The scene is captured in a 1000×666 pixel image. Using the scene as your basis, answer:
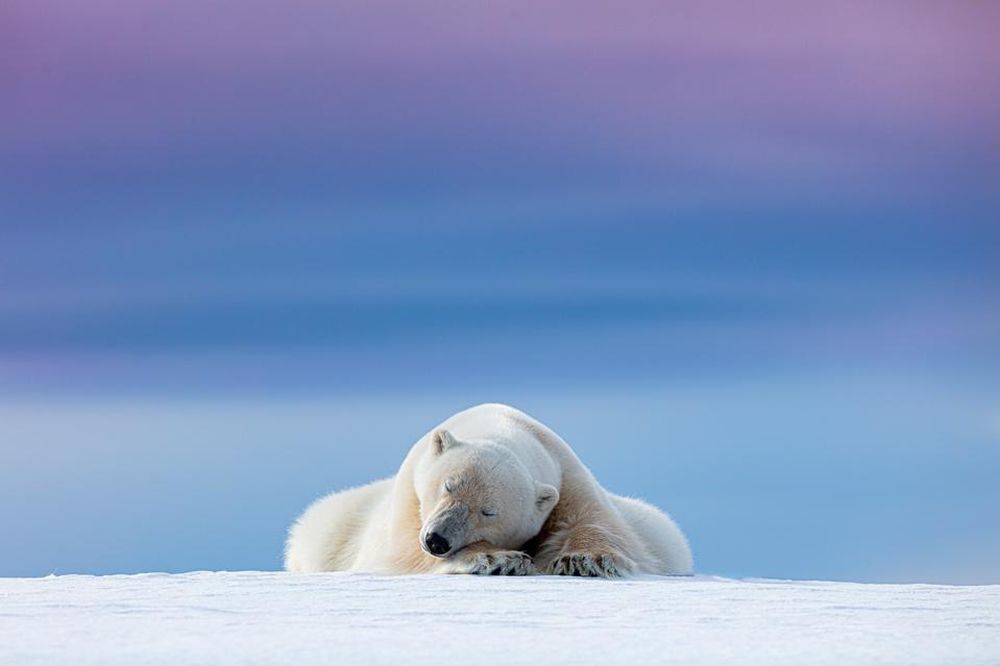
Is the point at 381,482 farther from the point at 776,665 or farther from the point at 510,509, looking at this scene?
the point at 776,665

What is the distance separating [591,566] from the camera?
8.48m

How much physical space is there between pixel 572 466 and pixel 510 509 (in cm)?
124

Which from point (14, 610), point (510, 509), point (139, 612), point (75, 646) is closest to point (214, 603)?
point (139, 612)

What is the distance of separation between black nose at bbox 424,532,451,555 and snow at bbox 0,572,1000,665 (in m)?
0.49

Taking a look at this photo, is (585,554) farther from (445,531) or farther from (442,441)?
(442,441)

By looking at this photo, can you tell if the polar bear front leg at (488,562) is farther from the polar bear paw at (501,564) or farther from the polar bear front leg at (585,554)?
the polar bear front leg at (585,554)

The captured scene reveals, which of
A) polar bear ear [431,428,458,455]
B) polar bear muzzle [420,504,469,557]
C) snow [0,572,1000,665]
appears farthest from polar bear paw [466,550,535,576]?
polar bear ear [431,428,458,455]

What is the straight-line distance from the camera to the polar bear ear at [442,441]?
349 inches

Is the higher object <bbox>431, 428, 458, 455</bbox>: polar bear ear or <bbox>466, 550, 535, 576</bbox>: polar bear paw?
<bbox>431, 428, 458, 455</bbox>: polar bear ear

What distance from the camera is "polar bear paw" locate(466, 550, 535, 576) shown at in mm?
8164

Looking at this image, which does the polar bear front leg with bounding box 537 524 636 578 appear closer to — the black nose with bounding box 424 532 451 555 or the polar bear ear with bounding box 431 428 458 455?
the black nose with bounding box 424 532 451 555

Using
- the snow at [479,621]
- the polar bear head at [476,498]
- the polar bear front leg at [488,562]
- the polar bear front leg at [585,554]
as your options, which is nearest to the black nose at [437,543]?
the polar bear head at [476,498]

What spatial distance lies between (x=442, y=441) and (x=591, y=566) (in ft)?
4.37

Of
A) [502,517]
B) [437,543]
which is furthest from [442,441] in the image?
[437,543]
